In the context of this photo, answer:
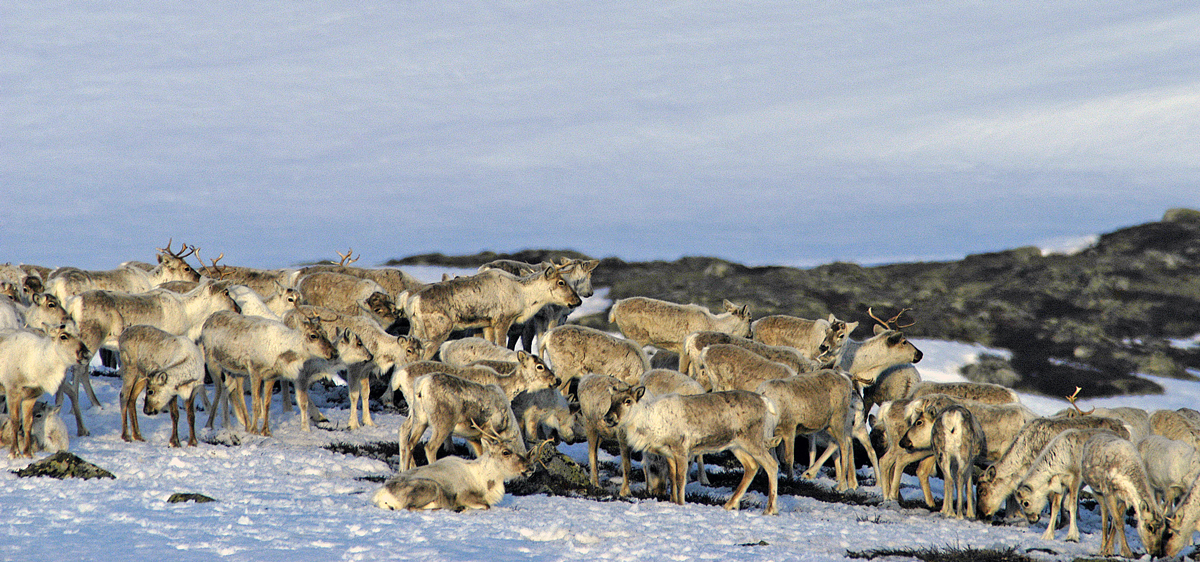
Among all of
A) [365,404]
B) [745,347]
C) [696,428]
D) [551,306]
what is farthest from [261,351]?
[745,347]

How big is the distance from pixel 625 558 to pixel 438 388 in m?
4.96

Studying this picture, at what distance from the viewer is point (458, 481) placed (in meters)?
12.5

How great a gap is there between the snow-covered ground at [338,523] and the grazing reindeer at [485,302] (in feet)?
16.4

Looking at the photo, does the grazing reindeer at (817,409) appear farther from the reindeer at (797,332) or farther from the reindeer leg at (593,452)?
the reindeer at (797,332)

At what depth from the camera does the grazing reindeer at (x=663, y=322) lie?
22.0 metres

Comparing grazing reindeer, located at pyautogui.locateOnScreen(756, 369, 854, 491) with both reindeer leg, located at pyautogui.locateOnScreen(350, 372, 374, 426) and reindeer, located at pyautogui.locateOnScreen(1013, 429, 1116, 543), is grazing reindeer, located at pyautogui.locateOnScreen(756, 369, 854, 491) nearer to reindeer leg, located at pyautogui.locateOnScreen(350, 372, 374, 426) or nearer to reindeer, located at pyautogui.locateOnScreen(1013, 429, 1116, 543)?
reindeer, located at pyautogui.locateOnScreen(1013, 429, 1116, 543)

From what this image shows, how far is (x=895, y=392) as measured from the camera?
20.2 m

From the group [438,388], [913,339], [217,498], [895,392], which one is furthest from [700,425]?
[913,339]

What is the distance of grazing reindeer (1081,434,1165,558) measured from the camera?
12266mm

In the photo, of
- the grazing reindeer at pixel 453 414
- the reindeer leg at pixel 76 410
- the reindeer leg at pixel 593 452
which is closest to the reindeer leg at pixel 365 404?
the grazing reindeer at pixel 453 414

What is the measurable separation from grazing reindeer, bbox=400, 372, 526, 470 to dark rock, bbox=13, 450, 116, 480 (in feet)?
13.1

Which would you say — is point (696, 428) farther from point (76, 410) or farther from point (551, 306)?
point (76, 410)

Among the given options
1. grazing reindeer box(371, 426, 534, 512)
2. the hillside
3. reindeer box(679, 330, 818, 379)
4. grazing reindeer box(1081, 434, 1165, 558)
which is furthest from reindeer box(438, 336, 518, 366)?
the hillside

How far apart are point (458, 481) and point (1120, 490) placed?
8.53 metres
